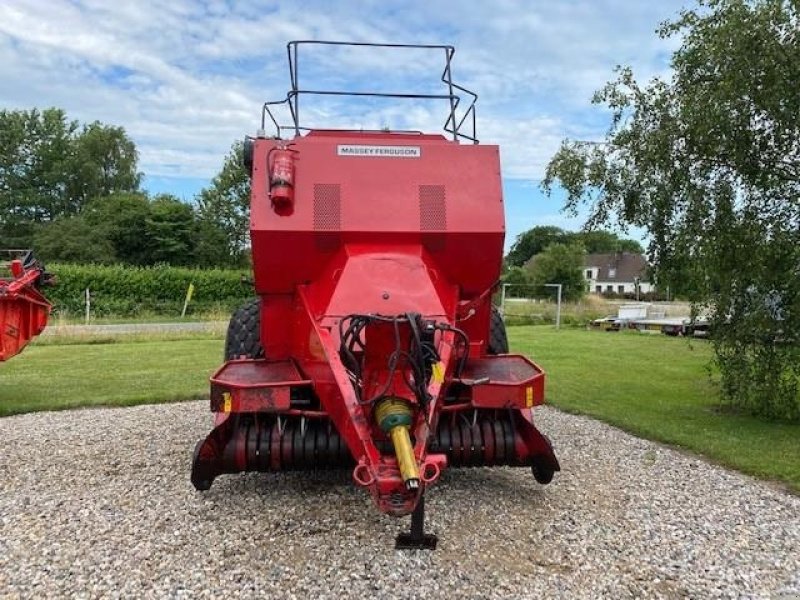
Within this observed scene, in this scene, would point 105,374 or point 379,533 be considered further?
point 105,374

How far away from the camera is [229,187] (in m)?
54.2

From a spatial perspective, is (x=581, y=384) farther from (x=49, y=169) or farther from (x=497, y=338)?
(x=49, y=169)

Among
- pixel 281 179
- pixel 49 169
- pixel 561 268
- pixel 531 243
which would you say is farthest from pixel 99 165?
pixel 281 179

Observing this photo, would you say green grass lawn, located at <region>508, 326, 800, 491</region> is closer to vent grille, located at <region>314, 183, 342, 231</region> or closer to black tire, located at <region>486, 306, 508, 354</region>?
black tire, located at <region>486, 306, 508, 354</region>

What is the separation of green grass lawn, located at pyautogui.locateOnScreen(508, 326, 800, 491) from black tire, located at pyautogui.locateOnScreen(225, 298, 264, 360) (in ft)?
13.6

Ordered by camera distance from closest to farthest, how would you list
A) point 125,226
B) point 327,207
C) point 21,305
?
point 327,207 → point 21,305 → point 125,226

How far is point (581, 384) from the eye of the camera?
11258 mm

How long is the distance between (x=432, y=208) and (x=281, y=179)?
A: 3.40ft

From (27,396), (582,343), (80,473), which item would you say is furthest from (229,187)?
(80,473)

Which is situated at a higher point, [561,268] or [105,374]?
[561,268]

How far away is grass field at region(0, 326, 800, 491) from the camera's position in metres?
7.54

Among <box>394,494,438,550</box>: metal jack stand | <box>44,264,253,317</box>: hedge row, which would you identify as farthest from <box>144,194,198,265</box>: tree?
<box>394,494,438,550</box>: metal jack stand

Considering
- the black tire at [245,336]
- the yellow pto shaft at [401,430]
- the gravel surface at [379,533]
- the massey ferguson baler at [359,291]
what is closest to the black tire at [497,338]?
the massey ferguson baler at [359,291]

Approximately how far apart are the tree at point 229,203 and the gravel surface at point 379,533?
4626 cm
